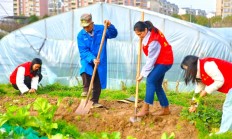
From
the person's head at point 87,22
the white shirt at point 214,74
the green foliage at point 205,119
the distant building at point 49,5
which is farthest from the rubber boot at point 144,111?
the distant building at point 49,5

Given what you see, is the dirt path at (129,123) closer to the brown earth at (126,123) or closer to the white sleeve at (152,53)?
the brown earth at (126,123)

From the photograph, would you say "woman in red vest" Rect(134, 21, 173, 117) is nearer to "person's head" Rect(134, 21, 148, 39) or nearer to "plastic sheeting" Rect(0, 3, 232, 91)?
"person's head" Rect(134, 21, 148, 39)

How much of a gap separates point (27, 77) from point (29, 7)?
4628 centimetres

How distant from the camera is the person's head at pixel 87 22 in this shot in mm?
6755

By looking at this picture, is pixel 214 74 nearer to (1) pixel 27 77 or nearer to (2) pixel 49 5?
(1) pixel 27 77

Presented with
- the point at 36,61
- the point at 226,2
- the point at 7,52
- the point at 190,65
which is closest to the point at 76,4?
the point at 226,2

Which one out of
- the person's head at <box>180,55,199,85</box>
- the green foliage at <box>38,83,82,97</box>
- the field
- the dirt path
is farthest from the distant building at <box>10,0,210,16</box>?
the person's head at <box>180,55,199,85</box>

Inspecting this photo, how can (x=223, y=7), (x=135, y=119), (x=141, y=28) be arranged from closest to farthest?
1. (x=141, y=28)
2. (x=135, y=119)
3. (x=223, y=7)

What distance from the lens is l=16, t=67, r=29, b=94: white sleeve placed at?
9156mm

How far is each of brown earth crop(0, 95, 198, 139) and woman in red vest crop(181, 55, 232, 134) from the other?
64 cm

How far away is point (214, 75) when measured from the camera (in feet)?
17.8

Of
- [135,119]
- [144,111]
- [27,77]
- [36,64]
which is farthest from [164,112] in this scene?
[27,77]

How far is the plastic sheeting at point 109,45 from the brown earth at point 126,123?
18.7ft

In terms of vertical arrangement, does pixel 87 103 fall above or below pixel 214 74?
below
